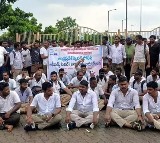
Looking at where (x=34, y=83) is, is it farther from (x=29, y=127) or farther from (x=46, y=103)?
(x=29, y=127)

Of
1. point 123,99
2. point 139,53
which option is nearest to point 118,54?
point 139,53

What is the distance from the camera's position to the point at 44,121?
8984mm

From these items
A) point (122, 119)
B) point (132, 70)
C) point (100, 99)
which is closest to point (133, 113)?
point (122, 119)

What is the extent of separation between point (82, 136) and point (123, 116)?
4.50 ft

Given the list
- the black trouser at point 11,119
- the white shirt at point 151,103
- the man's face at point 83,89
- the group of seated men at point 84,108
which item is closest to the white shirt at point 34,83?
the group of seated men at point 84,108

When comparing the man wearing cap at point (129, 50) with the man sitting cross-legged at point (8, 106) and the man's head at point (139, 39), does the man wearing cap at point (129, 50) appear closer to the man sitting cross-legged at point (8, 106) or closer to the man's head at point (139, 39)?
the man's head at point (139, 39)

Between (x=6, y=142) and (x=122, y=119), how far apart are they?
9.12ft

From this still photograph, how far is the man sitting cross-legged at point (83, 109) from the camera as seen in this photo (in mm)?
8961

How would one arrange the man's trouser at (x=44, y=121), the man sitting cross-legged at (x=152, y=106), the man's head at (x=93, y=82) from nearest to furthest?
the man sitting cross-legged at (x=152, y=106)
the man's trouser at (x=44, y=121)
the man's head at (x=93, y=82)

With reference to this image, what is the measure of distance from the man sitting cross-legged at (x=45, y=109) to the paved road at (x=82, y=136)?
222mm

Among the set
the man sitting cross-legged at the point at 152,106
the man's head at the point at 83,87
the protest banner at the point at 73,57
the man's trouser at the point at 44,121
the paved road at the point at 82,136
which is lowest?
the paved road at the point at 82,136

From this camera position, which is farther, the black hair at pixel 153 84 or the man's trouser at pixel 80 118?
the man's trouser at pixel 80 118

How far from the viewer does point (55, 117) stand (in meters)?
8.92

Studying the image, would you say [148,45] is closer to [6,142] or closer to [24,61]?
[24,61]
